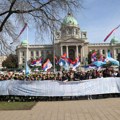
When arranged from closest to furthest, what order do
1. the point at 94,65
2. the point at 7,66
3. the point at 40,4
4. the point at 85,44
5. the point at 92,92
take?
the point at 40,4 < the point at 92,92 < the point at 94,65 < the point at 7,66 < the point at 85,44

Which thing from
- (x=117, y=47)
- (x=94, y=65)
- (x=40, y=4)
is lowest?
(x=94, y=65)

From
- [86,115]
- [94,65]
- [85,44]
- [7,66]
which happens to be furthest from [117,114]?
[85,44]

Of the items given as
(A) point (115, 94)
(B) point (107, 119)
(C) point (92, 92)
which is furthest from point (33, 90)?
(B) point (107, 119)

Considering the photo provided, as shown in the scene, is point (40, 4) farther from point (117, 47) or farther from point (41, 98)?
point (117, 47)

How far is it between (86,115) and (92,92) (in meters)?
9.01

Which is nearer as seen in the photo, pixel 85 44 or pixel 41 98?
pixel 41 98

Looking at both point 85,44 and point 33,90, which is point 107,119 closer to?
point 33,90

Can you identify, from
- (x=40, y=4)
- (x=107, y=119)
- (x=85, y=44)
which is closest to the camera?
(x=107, y=119)

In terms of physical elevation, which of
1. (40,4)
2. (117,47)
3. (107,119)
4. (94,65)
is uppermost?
(117,47)

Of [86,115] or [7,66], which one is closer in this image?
[86,115]

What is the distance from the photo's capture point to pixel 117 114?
13.6m

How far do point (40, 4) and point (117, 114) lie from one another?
9.41 m

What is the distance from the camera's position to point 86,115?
1359 centimetres

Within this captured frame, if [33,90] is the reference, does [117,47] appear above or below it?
above
